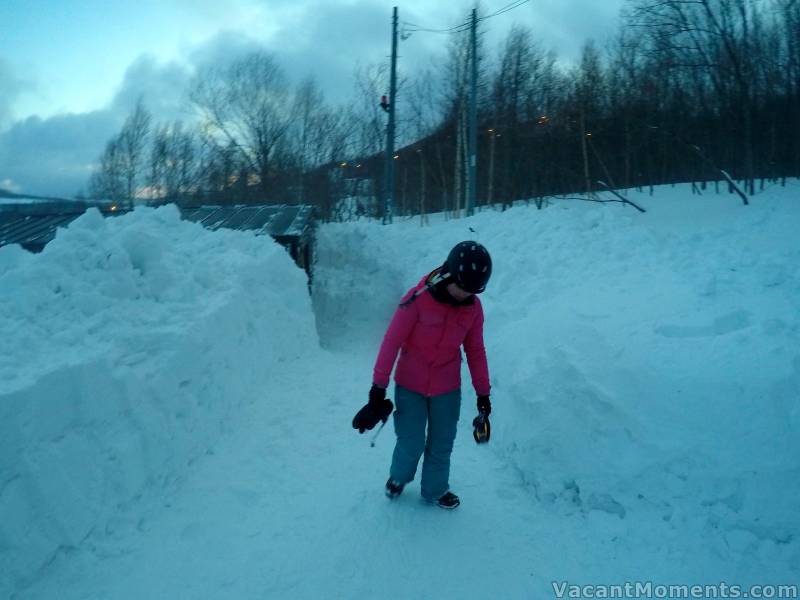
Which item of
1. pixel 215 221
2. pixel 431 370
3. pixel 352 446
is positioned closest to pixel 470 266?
pixel 431 370

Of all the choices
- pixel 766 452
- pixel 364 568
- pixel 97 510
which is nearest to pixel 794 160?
pixel 766 452

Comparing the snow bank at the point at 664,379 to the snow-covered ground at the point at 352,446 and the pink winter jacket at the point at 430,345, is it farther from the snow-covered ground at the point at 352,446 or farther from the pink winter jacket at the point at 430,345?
the pink winter jacket at the point at 430,345

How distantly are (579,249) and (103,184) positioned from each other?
31919mm

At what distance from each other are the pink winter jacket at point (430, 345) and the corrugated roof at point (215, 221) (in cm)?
761

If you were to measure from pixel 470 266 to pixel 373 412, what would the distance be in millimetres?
1147

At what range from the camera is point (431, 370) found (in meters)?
3.62

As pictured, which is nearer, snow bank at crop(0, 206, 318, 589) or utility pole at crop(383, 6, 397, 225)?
snow bank at crop(0, 206, 318, 589)

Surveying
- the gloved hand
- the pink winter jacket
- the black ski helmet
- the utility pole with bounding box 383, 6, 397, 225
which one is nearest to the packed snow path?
the gloved hand

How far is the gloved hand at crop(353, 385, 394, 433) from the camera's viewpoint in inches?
136

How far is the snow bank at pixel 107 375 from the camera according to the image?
3.07 meters

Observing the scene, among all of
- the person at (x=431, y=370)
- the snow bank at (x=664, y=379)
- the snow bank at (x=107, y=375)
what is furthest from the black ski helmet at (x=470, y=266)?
the snow bank at (x=107, y=375)

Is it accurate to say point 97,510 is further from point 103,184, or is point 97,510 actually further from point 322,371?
point 103,184

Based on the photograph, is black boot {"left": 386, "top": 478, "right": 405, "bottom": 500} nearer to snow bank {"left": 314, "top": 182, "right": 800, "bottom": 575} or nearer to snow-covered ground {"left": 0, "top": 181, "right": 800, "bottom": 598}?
snow-covered ground {"left": 0, "top": 181, "right": 800, "bottom": 598}

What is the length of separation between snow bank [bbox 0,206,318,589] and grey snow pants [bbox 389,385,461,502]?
1832 millimetres
